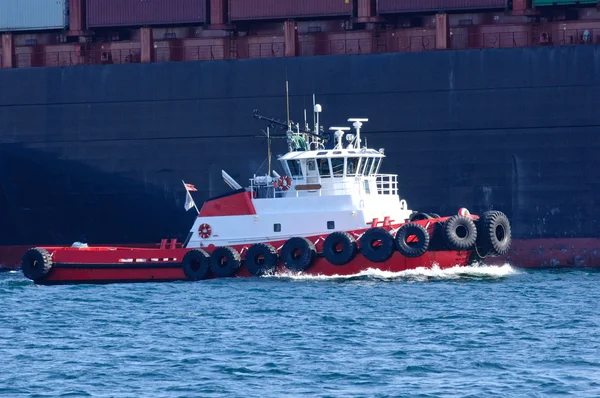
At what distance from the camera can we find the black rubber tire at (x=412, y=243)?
23.8 metres

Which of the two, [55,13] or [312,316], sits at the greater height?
[55,13]

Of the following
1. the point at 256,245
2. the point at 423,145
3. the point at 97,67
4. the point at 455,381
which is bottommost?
the point at 455,381

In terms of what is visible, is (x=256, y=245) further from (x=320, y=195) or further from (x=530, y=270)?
(x=530, y=270)

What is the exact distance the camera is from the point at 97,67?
31484 millimetres

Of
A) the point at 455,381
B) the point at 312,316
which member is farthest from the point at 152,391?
the point at 312,316

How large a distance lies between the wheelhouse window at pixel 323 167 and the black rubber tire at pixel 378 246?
2.06 metres

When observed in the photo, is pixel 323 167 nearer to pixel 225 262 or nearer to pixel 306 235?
pixel 306 235

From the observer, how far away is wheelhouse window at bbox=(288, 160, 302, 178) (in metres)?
25.7

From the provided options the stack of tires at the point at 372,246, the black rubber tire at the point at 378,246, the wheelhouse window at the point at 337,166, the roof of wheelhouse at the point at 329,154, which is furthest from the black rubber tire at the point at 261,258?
the wheelhouse window at the point at 337,166

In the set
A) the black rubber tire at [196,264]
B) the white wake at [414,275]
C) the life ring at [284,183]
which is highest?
the life ring at [284,183]

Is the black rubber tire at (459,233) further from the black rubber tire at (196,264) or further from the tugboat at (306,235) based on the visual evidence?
the black rubber tire at (196,264)

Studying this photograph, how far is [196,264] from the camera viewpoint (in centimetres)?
2542

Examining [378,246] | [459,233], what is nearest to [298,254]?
[378,246]

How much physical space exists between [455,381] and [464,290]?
27.4 ft
